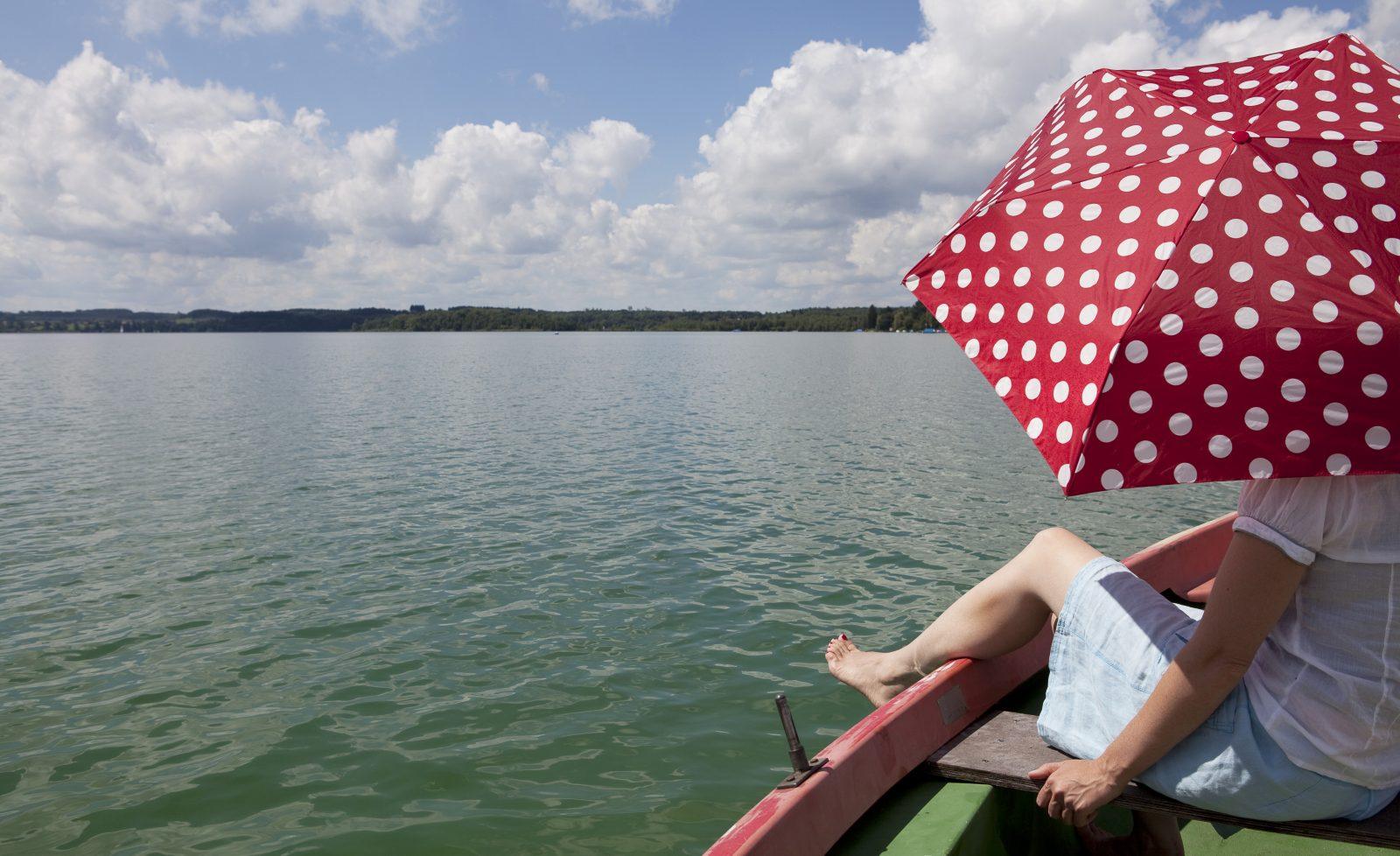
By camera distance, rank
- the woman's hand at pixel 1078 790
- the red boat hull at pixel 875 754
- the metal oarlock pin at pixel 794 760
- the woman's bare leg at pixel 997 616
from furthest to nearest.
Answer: the woman's bare leg at pixel 997 616, the metal oarlock pin at pixel 794 760, the red boat hull at pixel 875 754, the woman's hand at pixel 1078 790

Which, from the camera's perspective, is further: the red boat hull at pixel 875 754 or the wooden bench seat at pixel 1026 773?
the red boat hull at pixel 875 754

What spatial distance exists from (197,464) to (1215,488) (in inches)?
733

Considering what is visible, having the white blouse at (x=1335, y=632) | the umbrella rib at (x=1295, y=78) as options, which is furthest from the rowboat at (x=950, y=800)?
the umbrella rib at (x=1295, y=78)

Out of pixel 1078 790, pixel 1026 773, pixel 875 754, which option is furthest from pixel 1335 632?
pixel 875 754

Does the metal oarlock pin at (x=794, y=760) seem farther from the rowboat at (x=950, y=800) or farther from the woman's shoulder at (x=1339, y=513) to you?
the woman's shoulder at (x=1339, y=513)

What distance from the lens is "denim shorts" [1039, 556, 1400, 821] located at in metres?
2.44

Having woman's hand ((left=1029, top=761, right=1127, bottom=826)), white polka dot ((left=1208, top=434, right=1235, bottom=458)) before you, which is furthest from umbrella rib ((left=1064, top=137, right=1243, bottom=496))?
woman's hand ((left=1029, top=761, right=1127, bottom=826))

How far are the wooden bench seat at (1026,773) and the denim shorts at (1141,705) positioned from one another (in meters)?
0.04

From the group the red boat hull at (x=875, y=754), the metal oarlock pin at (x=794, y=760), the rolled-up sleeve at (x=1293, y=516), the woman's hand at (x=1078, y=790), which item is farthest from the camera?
the metal oarlock pin at (x=794, y=760)

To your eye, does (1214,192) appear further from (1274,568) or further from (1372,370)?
(1274,568)

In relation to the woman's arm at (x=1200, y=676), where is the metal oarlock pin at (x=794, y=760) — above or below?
below

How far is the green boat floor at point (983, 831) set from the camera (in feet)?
9.89

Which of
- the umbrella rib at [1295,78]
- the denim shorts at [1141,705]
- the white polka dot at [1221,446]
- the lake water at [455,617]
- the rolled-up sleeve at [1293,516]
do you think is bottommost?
the lake water at [455,617]

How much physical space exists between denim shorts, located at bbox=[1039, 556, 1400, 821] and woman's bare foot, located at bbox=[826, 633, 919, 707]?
1023mm
